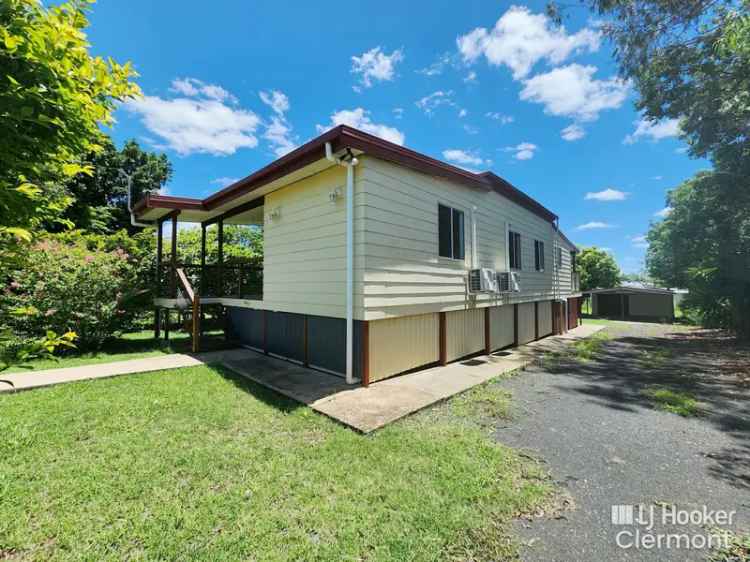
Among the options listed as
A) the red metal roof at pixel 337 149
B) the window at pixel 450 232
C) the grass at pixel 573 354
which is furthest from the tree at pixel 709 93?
the grass at pixel 573 354

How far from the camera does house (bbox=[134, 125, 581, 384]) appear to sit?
17.3 feet

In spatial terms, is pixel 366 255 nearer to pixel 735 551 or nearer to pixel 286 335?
pixel 286 335

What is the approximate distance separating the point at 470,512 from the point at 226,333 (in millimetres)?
8659

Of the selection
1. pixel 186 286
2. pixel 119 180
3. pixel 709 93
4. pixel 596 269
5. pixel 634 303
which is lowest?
pixel 634 303

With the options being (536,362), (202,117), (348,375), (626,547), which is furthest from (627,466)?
(202,117)

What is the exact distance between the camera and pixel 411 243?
592 centimetres

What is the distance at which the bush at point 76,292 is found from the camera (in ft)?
24.1

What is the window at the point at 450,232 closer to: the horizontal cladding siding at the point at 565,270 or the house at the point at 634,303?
the horizontal cladding siding at the point at 565,270

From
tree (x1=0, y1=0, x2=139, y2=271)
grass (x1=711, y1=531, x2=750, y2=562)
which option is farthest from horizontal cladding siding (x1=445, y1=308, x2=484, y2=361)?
tree (x1=0, y1=0, x2=139, y2=271)

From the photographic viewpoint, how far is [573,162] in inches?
755

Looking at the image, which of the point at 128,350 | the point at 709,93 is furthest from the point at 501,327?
the point at 709,93

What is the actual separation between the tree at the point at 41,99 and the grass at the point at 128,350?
252 inches

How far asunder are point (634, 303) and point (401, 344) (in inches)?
1191

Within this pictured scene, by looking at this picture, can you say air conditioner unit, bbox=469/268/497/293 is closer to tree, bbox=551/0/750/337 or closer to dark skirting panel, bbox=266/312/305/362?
dark skirting panel, bbox=266/312/305/362
